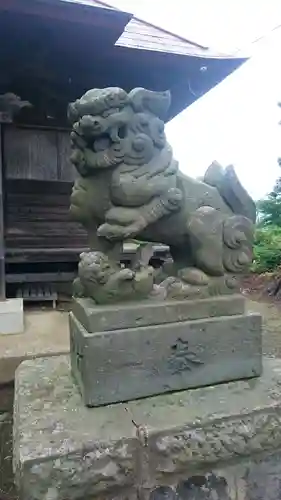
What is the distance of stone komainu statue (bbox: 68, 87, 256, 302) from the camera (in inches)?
40.4

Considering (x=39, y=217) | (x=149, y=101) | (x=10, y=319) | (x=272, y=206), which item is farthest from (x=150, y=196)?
(x=272, y=206)

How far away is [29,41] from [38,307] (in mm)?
2095

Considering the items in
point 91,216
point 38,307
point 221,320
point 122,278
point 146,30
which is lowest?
point 38,307

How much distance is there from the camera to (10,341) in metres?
2.40

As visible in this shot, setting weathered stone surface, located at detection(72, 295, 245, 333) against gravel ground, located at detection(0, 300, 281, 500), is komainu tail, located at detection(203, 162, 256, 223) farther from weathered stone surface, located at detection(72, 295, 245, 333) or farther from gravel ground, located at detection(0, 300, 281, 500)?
gravel ground, located at detection(0, 300, 281, 500)

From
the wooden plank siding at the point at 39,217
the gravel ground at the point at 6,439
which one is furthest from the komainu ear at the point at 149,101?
the wooden plank siding at the point at 39,217

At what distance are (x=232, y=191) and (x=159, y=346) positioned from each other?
51 centimetres

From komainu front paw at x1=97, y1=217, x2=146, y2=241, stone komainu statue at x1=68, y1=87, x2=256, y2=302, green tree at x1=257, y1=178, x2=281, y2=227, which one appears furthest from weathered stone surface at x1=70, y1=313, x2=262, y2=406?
green tree at x1=257, y1=178, x2=281, y2=227

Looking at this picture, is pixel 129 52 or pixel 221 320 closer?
pixel 221 320

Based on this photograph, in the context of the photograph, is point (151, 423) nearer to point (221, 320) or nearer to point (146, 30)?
point (221, 320)

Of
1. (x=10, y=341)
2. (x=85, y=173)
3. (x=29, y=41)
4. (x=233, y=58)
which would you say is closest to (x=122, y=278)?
(x=85, y=173)

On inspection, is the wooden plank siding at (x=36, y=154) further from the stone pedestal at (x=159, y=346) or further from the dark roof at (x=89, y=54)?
the stone pedestal at (x=159, y=346)

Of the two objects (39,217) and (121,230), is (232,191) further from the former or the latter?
(39,217)

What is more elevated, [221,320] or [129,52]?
[129,52]
